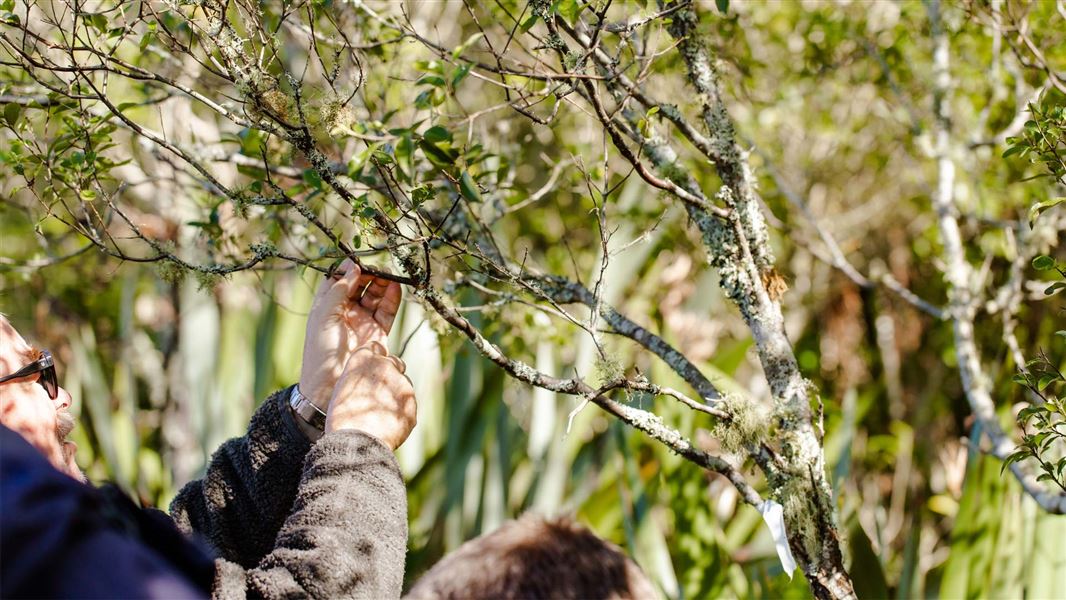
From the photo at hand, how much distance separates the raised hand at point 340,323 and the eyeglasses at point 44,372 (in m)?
0.41

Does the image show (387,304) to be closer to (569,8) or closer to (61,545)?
(569,8)

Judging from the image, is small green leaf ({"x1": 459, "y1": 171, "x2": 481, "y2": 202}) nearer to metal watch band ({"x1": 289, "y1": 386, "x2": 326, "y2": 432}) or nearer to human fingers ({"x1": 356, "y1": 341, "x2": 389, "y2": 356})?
human fingers ({"x1": 356, "y1": 341, "x2": 389, "y2": 356})

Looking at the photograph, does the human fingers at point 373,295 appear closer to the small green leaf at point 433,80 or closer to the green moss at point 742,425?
the small green leaf at point 433,80

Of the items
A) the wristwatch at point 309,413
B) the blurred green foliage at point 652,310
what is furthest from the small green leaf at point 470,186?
the wristwatch at point 309,413

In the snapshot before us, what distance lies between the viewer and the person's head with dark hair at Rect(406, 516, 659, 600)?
1.10 metres

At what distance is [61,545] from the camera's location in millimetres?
910

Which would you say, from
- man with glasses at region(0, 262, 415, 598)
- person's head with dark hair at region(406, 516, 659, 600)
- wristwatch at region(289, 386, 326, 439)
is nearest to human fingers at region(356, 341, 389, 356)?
man with glasses at region(0, 262, 415, 598)

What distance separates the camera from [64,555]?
35.7 inches

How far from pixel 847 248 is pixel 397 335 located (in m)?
2.39

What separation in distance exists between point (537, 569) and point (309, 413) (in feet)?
2.25

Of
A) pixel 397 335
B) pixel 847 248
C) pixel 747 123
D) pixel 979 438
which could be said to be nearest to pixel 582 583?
Answer: pixel 979 438

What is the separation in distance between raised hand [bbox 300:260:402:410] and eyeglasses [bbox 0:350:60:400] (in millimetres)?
409

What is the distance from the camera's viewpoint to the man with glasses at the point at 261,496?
3.02ft

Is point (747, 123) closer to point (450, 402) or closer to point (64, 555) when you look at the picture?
point (450, 402)
